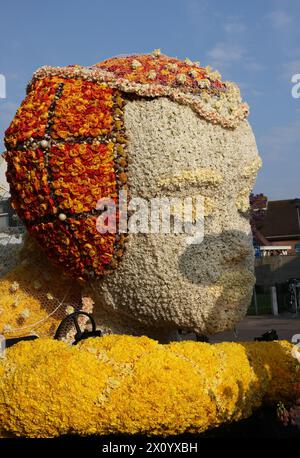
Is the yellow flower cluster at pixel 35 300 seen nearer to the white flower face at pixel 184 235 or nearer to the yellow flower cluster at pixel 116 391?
the white flower face at pixel 184 235

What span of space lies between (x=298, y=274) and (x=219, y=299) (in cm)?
1718

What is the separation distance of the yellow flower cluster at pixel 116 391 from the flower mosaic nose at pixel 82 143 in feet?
4.10

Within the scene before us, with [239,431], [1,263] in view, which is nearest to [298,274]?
[1,263]

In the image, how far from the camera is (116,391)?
138 inches

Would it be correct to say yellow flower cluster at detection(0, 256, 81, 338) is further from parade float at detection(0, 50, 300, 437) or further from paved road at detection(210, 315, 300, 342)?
paved road at detection(210, 315, 300, 342)

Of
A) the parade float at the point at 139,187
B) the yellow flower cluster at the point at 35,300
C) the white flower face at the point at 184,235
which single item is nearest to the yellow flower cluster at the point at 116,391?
the parade float at the point at 139,187

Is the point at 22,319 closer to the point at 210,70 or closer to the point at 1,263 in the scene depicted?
the point at 1,263

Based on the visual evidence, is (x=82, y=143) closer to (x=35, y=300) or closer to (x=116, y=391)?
(x=35, y=300)

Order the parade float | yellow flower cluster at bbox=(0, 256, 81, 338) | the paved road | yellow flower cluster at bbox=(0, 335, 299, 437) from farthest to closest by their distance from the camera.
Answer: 1. the paved road
2. yellow flower cluster at bbox=(0, 256, 81, 338)
3. the parade float
4. yellow flower cluster at bbox=(0, 335, 299, 437)

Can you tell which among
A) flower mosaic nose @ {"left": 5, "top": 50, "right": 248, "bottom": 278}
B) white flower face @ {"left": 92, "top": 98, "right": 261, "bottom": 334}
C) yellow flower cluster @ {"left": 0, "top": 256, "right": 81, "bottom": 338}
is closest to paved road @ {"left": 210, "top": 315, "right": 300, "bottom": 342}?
yellow flower cluster @ {"left": 0, "top": 256, "right": 81, "bottom": 338}

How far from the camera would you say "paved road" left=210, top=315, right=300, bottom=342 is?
11172 millimetres

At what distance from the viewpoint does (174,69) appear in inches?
199

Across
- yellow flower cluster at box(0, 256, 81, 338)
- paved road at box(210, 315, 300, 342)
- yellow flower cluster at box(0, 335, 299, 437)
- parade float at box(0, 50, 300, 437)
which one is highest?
parade float at box(0, 50, 300, 437)

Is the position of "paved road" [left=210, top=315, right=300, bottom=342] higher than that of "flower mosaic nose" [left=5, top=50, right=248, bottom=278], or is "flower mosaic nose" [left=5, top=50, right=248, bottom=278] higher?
"flower mosaic nose" [left=5, top=50, right=248, bottom=278]
